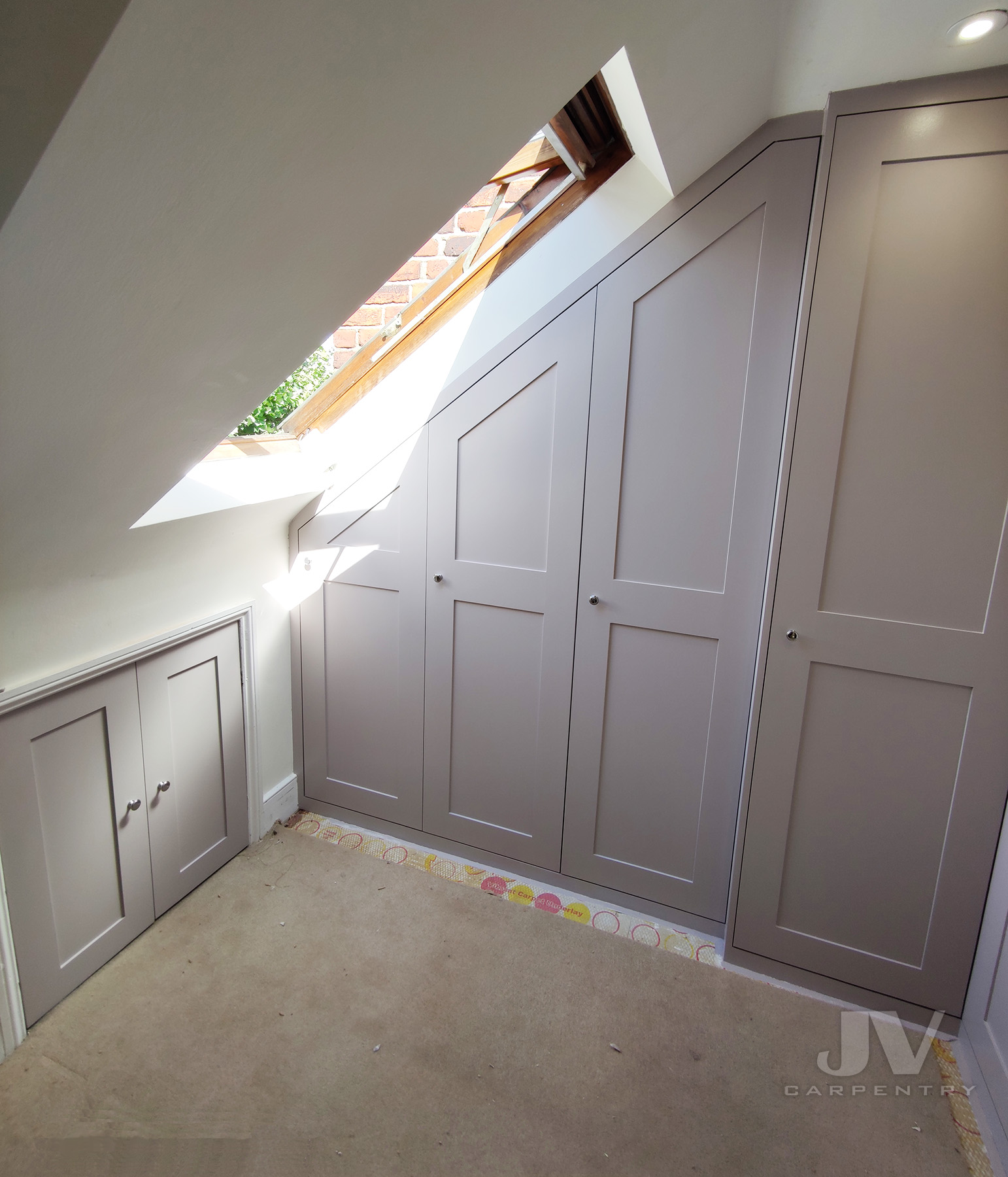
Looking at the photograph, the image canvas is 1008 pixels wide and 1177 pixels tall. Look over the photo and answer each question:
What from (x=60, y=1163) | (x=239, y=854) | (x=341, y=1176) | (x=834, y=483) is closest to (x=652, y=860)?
(x=341, y=1176)

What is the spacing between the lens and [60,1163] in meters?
1.36

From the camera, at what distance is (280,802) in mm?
2508

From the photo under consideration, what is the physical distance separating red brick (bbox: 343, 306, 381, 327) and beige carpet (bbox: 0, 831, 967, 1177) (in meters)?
1.91

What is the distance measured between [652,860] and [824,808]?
1.87ft

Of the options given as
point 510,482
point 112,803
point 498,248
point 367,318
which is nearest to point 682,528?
point 510,482

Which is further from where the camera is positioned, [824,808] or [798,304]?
[824,808]

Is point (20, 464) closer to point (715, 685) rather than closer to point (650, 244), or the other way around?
point (650, 244)

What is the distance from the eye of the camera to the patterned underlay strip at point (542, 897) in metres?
1.94

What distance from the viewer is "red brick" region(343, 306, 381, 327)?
206 cm

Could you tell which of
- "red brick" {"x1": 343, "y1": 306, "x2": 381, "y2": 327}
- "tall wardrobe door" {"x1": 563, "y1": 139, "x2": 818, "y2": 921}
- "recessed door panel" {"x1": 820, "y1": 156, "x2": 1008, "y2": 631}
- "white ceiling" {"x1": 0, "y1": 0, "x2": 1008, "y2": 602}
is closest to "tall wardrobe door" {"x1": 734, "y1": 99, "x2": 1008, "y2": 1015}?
"recessed door panel" {"x1": 820, "y1": 156, "x2": 1008, "y2": 631}

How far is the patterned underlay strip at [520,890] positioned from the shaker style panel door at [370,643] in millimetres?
101

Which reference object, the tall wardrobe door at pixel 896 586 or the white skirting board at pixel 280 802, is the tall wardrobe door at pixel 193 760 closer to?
the white skirting board at pixel 280 802
